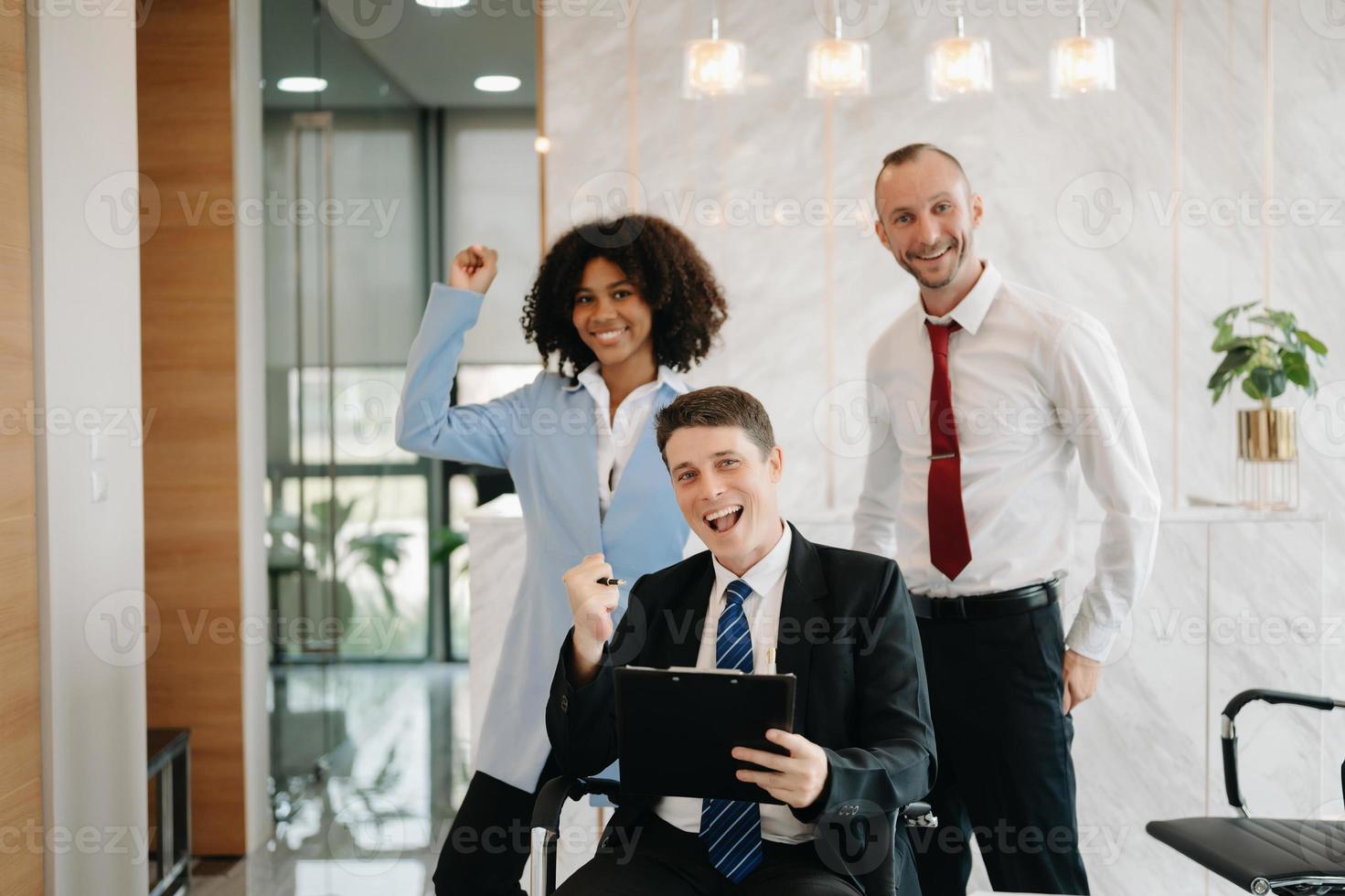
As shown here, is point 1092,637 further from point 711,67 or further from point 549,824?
point 711,67

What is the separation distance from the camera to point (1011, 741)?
2424mm

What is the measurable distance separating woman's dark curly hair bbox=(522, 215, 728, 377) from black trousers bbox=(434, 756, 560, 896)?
961 millimetres

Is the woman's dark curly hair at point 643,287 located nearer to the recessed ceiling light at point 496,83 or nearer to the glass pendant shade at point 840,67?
the glass pendant shade at point 840,67

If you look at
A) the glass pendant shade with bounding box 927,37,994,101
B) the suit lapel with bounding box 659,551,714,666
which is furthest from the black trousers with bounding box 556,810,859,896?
the glass pendant shade with bounding box 927,37,994,101

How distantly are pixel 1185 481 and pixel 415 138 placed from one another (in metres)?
3.76

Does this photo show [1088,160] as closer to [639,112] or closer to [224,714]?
[639,112]

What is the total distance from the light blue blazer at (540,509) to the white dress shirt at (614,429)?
0.02 m

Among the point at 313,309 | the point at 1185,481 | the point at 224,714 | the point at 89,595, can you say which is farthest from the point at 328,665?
the point at 1185,481

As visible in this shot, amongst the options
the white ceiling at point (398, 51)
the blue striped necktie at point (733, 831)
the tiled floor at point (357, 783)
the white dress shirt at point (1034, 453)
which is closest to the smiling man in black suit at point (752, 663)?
the blue striped necktie at point (733, 831)

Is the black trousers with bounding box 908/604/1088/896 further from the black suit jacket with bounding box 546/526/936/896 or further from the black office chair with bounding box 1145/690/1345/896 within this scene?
the black suit jacket with bounding box 546/526/936/896

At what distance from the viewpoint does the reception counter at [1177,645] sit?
3.53 metres

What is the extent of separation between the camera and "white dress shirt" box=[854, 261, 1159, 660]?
245 cm

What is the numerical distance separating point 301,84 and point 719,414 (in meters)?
3.30

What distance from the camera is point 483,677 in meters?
3.57
